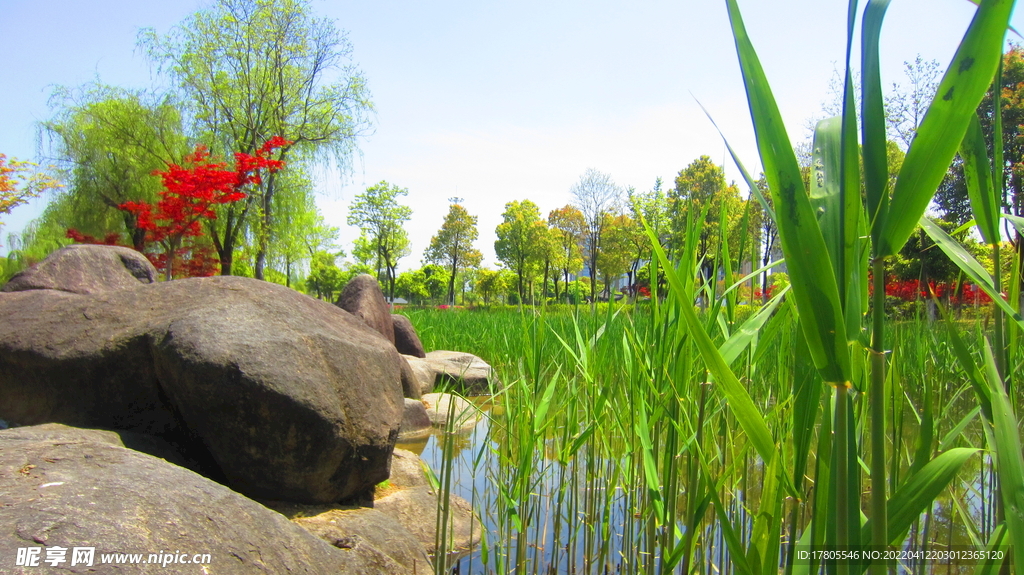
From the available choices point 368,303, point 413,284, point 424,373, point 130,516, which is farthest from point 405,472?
point 413,284

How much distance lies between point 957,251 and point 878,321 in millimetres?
358

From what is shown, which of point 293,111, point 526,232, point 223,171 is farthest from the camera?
point 526,232

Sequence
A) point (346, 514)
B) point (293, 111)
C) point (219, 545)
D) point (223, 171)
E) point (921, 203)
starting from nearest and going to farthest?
point (921, 203), point (219, 545), point (346, 514), point (223, 171), point (293, 111)

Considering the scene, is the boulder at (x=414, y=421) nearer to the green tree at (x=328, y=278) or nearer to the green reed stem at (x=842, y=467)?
the green reed stem at (x=842, y=467)

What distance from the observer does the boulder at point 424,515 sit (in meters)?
2.88

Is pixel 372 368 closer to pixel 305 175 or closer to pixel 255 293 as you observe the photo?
pixel 255 293

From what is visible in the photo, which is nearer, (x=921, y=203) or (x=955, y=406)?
(x=921, y=203)

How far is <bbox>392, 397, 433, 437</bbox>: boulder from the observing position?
502cm

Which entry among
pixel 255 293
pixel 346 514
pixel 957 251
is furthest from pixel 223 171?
pixel 957 251

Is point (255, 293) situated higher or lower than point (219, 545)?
higher

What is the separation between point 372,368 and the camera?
3.02 metres

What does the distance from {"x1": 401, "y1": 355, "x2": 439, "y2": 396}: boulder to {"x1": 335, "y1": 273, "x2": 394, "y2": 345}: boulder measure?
50 centimetres

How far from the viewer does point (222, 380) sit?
2447mm

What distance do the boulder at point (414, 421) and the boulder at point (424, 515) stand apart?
1.82 m
